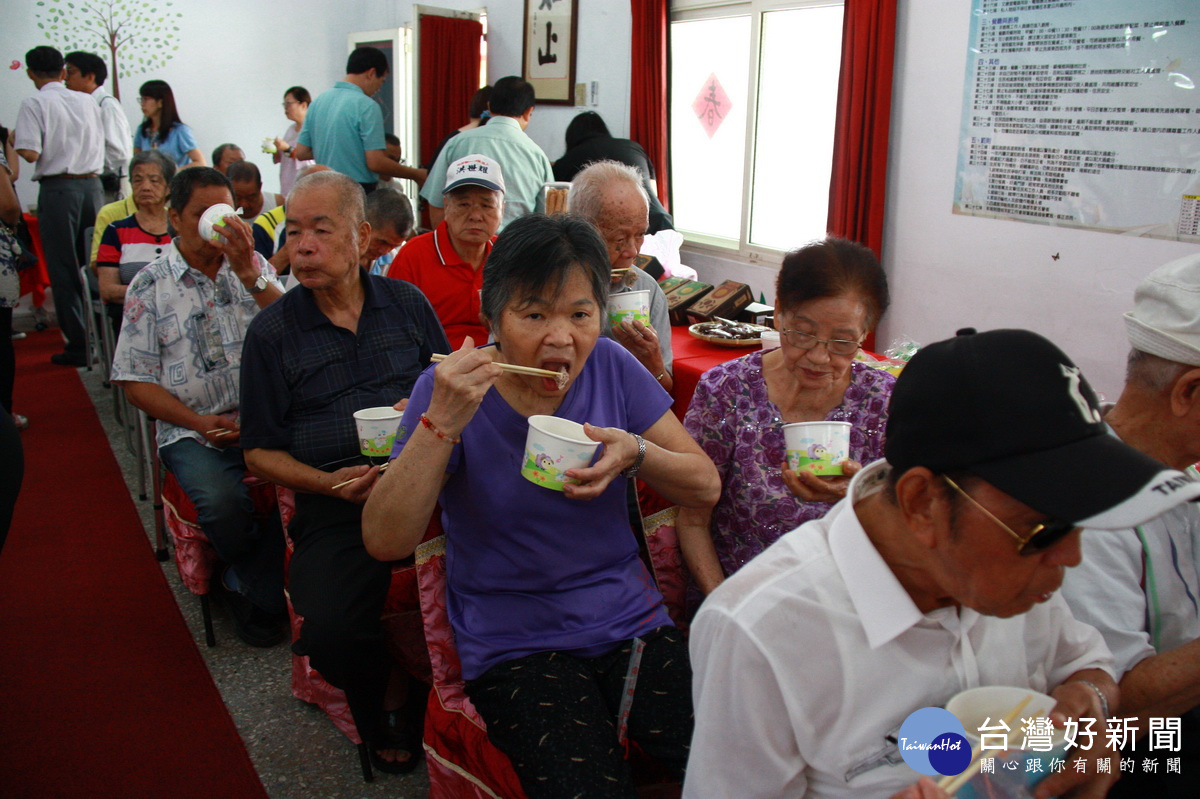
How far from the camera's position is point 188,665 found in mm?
2590

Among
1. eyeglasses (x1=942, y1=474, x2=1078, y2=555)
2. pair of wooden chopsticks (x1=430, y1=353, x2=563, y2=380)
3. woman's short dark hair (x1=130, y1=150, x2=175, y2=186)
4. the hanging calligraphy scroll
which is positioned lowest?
eyeglasses (x1=942, y1=474, x2=1078, y2=555)

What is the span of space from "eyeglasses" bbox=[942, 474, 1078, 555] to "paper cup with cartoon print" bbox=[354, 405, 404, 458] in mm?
1288

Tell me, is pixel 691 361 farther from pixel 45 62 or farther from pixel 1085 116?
pixel 45 62

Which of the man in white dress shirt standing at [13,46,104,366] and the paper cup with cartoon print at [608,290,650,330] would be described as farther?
the man in white dress shirt standing at [13,46,104,366]

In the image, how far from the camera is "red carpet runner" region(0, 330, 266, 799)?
6.92 ft

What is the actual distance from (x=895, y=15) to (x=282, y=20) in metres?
6.73

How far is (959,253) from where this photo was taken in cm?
412

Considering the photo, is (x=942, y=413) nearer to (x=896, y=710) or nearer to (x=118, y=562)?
(x=896, y=710)

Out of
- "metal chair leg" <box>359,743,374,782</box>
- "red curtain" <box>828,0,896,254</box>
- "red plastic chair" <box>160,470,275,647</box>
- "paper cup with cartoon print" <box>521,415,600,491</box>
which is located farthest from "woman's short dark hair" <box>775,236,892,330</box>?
"red curtain" <box>828,0,896,254</box>

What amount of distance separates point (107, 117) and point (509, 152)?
383 cm

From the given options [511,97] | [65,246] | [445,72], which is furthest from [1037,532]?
[445,72]

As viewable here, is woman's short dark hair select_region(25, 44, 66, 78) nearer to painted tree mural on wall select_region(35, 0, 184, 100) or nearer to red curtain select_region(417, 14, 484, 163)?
painted tree mural on wall select_region(35, 0, 184, 100)

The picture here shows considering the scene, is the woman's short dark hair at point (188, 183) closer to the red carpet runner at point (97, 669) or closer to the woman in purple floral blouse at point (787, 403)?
the red carpet runner at point (97, 669)

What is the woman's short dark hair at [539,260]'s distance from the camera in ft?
5.24
